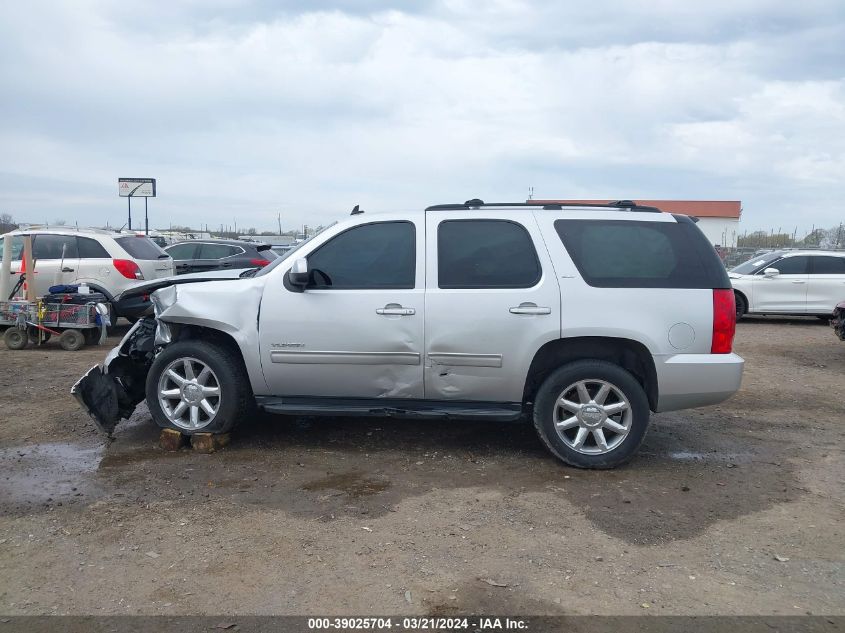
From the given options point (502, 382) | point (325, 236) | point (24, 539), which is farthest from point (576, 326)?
point (24, 539)

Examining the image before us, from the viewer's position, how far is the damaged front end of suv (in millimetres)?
5426

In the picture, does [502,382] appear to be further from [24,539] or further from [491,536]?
[24,539]

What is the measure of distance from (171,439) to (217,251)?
1212 cm

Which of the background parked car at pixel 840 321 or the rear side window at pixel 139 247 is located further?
the rear side window at pixel 139 247

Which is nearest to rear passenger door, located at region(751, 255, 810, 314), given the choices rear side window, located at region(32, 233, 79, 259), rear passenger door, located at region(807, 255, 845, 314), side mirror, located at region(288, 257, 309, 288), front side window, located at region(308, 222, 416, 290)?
rear passenger door, located at region(807, 255, 845, 314)

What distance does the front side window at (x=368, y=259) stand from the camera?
210 inches

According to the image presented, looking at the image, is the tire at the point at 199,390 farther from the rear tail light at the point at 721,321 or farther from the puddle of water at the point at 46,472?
the rear tail light at the point at 721,321

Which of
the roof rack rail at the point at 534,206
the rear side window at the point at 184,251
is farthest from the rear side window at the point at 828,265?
the rear side window at the point at 184,251

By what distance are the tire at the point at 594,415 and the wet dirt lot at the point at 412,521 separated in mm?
184

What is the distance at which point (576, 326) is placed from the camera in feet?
16.6

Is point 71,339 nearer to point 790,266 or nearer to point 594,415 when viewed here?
point 594,415

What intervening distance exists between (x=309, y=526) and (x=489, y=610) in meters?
1.32

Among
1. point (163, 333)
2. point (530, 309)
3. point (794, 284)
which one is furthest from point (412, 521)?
point (794, 284)

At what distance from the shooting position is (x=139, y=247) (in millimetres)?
11766
